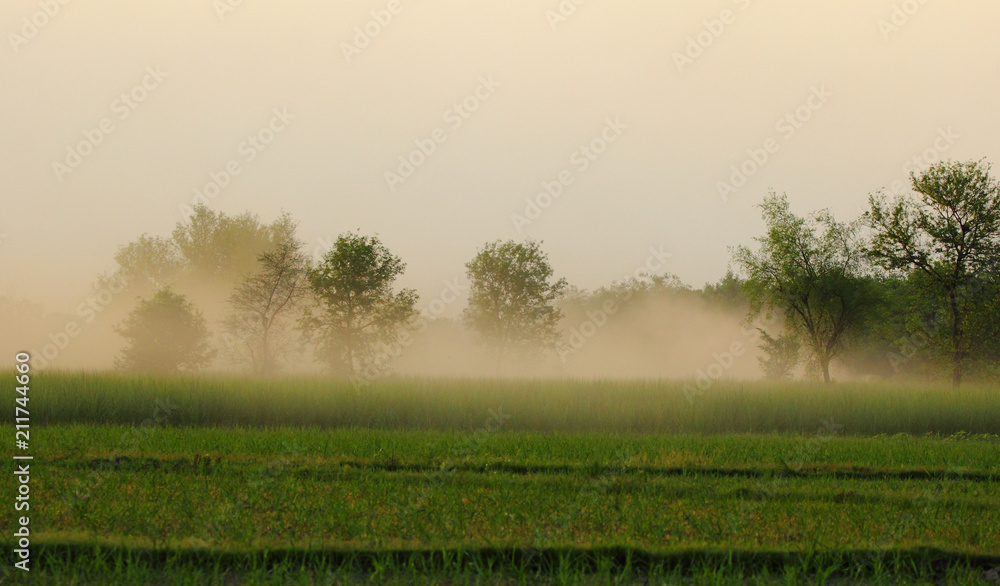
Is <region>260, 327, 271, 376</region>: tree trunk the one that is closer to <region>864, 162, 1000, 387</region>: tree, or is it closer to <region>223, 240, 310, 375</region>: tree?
<region>223, 240, 310, 375</region>: tree

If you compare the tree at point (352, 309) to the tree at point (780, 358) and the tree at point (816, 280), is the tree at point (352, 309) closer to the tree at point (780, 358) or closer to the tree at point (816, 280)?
the tree at point (816, 280)

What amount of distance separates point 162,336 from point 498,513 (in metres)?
33.5

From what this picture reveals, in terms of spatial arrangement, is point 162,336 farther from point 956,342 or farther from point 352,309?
point 956,342

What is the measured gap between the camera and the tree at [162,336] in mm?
35812

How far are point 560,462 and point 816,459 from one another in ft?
18.4

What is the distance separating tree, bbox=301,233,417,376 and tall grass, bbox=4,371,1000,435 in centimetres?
1170

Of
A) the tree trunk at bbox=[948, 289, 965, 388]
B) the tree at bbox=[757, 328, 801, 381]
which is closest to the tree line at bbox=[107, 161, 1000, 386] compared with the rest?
the tree trunk at bbox=[948, 289, 965, 388]

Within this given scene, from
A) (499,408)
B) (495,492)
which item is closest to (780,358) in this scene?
(499,408)

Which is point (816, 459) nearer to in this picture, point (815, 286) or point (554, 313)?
point (815, 286)

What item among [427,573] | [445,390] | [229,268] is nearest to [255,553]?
[427,573]

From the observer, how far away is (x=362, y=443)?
14.2m

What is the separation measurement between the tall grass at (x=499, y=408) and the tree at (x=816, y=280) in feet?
59.6

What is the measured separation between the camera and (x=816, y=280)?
39.4 metres

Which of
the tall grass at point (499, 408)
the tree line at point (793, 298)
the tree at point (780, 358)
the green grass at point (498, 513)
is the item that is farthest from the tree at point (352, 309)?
the tree at point (780, 358)
